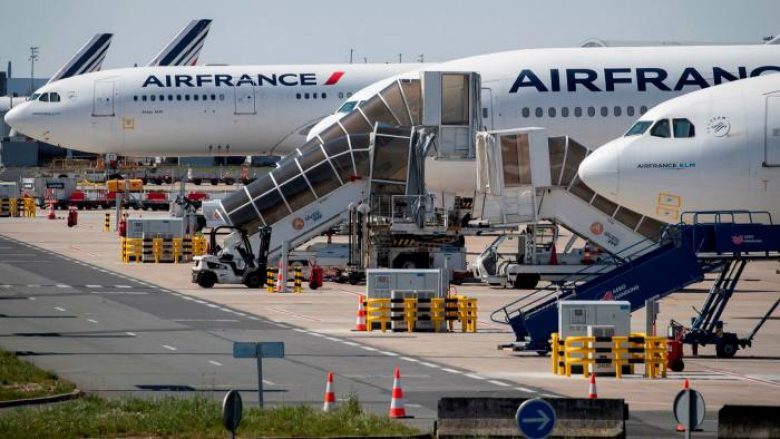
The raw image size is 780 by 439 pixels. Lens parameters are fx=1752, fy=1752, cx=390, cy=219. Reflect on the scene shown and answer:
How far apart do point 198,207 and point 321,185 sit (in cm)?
4160

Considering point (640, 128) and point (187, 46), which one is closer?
point (640, 128)

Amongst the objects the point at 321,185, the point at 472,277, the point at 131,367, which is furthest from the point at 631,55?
the point at 131,367

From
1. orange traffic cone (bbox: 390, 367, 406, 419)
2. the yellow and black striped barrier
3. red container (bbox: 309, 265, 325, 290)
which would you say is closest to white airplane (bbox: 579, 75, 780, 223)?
the yellow and black striped barrier

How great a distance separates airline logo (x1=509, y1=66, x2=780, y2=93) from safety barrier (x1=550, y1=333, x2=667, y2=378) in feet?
99.1

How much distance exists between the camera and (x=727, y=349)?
37.7m

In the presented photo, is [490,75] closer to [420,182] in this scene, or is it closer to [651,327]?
[420,182]

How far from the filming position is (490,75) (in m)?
63.1

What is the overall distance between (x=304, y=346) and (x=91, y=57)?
128940mm

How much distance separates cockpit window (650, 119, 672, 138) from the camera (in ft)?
138

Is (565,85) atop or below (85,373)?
atop

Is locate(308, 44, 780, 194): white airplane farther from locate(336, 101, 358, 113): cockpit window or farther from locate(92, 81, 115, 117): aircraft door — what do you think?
locate(92, 81, 115, 117): aircraft door

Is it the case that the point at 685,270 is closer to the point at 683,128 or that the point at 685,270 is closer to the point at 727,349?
the point at 727,349

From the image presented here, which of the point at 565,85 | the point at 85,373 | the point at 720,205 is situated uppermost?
the point at 565,85

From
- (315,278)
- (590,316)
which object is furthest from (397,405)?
(315,278)
